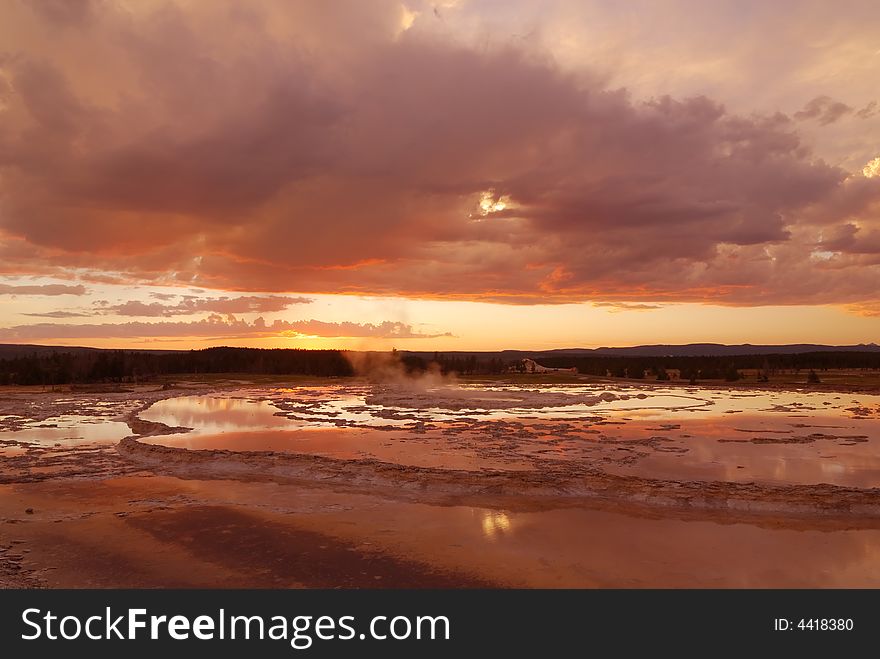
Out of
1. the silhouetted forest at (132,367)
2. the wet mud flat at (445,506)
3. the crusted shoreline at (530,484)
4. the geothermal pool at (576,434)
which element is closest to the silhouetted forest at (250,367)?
the silhouetted forest at (132,367)

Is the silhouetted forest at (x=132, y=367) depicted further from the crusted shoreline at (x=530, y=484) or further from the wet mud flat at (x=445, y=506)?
the crusted shoreline at (x=530, y=484)

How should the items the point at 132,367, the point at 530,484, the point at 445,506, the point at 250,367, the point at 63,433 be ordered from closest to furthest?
the point at 445,506 < the point at 530,484 < the point at 63,433 < the point at 132,367 < the point at 250,367

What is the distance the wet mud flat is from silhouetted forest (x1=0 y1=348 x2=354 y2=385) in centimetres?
6041

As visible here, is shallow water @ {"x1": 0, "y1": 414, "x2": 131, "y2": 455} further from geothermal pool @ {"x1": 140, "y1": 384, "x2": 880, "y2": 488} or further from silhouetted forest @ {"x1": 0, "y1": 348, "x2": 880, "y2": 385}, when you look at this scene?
silhouetted forest @ {"x1": 0, "y1": 348, "x2": 880, "y2": 385}

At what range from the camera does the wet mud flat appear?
11.1 meters

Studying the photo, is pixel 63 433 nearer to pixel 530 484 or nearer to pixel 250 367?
pixel 530 484

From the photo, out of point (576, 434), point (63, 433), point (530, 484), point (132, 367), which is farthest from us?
point (132, 367)

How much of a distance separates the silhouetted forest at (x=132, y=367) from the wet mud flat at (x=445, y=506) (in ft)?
198

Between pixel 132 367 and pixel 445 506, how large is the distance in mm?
101747

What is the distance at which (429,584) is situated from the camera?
34.4 feet

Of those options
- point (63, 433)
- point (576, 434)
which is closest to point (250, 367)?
point (63, 433)

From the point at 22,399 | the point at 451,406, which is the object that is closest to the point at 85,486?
the point at 451,406

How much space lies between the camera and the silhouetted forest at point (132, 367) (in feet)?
275

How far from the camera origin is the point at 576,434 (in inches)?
1157
